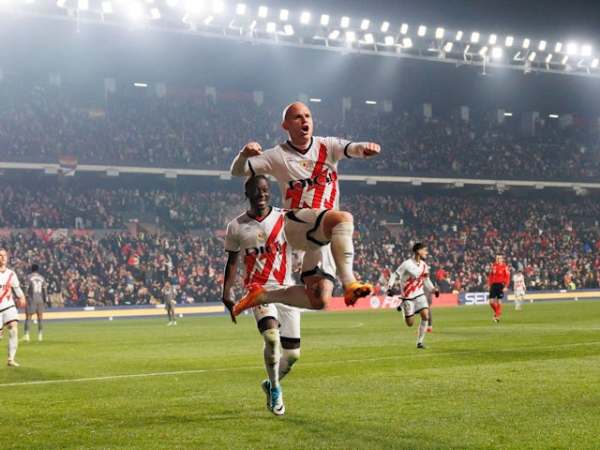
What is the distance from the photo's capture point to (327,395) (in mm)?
12695

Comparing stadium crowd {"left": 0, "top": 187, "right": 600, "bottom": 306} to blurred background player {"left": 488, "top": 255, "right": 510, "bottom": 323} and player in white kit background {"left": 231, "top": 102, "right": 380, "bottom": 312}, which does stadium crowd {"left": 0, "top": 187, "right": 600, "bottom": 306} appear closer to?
blurred background player {"left": 488, "top": 255, "right": 510, "bottom": 323}

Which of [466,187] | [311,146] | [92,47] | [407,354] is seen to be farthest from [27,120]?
[311,146]

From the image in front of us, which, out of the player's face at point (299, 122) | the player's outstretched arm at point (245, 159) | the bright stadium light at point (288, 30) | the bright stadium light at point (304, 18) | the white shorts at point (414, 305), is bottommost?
the white shorts at point (414, 305)

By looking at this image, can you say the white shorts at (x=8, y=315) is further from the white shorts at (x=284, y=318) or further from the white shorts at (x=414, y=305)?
the white shorts at (x=284, y=318)

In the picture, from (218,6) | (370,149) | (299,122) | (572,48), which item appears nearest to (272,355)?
(299,122)

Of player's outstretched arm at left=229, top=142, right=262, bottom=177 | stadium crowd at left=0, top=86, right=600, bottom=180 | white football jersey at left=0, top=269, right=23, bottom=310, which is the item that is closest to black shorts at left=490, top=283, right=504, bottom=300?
white football jersey at left=0, top=269, right=23, bottom=310

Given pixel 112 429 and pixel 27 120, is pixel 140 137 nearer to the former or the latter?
pixel 27 120

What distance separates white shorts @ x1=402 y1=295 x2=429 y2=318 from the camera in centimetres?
2175

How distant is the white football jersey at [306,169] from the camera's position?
30.0ft

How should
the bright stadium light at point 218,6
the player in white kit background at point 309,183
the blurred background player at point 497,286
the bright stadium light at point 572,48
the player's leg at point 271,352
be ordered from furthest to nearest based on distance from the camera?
1. the bright stadium light at point 572,48
2. the bright stadium light at point 218,6
3. the blurred background player at point 497,286
4. the player's leg at point 271,352
5. the player in white kit background at point 309,183

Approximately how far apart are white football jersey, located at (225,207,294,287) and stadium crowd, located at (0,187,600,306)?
32502mm

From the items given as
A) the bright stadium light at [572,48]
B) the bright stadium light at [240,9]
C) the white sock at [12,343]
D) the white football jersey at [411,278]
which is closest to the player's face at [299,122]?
the white sock at [12,343]

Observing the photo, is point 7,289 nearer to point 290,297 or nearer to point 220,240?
point 290,297

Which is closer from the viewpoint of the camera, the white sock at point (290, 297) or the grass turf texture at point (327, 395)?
the white sock at point (290, 297)
